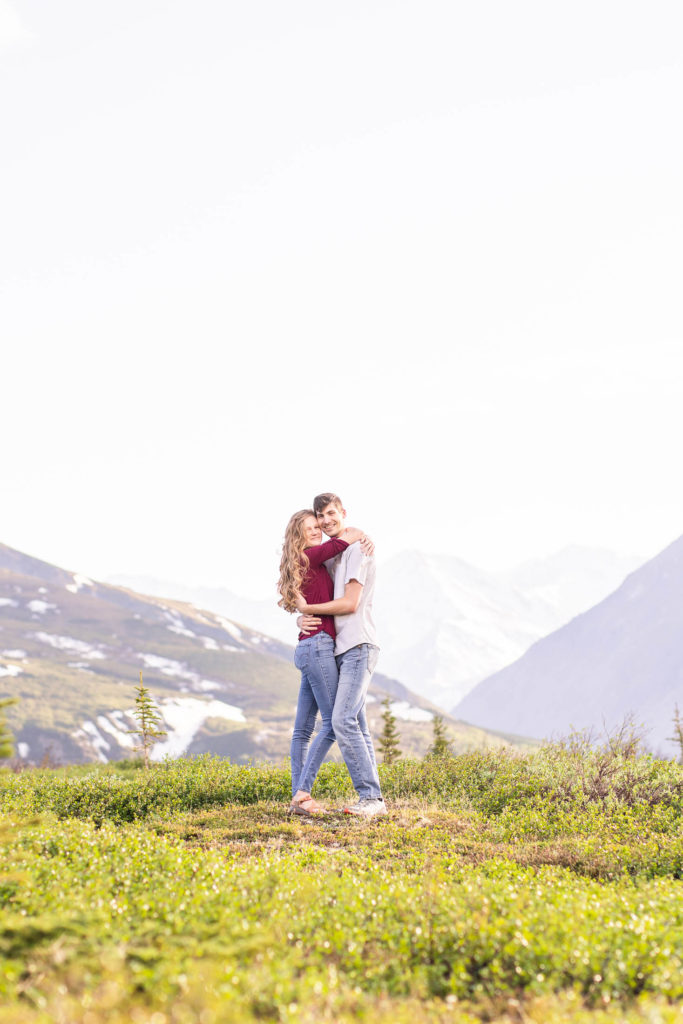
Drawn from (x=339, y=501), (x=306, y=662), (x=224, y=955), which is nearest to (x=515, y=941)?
(x=224, y=955)

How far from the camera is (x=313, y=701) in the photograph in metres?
10.8

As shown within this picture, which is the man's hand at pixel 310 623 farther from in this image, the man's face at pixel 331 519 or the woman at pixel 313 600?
the man's face at pixel 331 519

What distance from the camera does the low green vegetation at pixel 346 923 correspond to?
13.6 feet

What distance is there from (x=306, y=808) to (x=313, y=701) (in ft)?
5.05

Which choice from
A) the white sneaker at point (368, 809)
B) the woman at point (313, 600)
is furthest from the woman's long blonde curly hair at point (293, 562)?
the white sneaker at point (368, 809)

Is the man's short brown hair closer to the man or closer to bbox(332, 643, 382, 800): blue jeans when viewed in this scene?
the man

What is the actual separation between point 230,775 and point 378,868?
622cm

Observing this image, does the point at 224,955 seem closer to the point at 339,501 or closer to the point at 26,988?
the point at 26,988

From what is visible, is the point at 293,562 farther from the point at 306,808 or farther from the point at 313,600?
the point at 306,808

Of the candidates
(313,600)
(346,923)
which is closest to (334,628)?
(313,600)

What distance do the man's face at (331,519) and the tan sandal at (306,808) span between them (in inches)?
157

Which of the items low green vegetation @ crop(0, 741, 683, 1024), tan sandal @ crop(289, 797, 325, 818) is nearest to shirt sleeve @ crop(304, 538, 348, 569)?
tan sandal @ crop(289, 797, 325, 818)

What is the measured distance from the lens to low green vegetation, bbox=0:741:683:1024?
4152 mm

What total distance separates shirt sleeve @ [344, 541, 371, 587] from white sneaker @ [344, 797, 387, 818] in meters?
3.22
